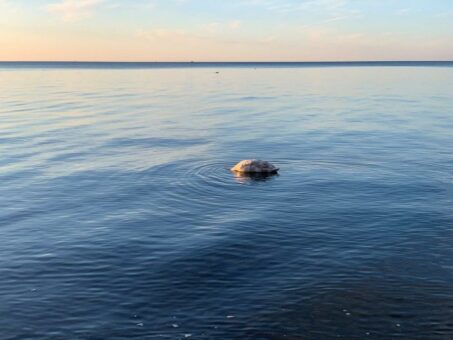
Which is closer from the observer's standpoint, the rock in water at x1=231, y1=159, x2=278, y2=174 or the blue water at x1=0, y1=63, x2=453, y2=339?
the blue water at x1=0, y1=63, x2=453, y2=339

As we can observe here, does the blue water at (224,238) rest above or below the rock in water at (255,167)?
below

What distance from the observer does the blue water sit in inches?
829

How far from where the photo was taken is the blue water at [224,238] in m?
21.1

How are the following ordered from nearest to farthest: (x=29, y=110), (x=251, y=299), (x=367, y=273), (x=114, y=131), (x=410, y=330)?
(x=410, y=330) < (x=251, y=299) < (x=367, y=273) < (x=114, y=131) < (x=29, y=110)

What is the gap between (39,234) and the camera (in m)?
31.0

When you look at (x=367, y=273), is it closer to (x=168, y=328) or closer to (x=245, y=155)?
→ (x=168, y=328)

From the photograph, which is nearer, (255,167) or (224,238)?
(224,238)

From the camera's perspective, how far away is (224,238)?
30.0 m

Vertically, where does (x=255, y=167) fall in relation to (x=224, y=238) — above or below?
above

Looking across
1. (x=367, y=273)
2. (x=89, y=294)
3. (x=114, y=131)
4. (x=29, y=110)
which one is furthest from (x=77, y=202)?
(x=29, y=110)

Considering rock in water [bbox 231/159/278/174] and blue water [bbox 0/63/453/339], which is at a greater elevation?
rock in water [bbox 231/159/278/174]

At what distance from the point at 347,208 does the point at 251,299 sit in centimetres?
1511

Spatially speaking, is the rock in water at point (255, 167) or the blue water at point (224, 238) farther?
the rock in water at point (255, 167)

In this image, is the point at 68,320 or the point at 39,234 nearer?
the point at 68,320
